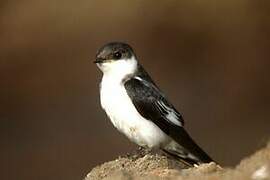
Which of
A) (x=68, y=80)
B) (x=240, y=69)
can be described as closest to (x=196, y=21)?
(x=240, y=69)

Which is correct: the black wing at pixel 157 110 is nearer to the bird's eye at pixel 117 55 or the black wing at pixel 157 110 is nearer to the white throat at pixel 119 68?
the white throat at pixel 119 68

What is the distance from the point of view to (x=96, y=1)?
62.7 feet

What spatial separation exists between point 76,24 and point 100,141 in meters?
4.47

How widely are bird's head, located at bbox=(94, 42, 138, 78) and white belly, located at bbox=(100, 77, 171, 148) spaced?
126 millimetres

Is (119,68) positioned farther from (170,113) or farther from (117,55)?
(170,113)

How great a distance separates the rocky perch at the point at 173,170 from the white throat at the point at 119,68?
2.16 feet

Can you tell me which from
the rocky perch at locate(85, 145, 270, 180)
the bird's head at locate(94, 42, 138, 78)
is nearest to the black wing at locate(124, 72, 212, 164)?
the bird's head at locate(94, 42, 138, 78)

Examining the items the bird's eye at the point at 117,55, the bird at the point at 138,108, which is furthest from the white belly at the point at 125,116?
the bird's eye at the point at 117,55

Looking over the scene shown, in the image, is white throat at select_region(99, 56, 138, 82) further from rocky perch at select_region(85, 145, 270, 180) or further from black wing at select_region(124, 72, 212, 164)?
rocky perch at select_region(85, 145, 270, 180)

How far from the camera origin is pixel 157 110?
8.39 meters

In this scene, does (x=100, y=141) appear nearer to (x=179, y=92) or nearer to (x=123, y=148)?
(x=123, y=148)

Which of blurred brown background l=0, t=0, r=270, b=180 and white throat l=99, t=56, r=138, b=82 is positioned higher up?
white throat l=99, t=56, r=138, b=82

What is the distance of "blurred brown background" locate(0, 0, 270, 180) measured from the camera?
571 inches

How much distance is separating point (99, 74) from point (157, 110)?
803 cm
